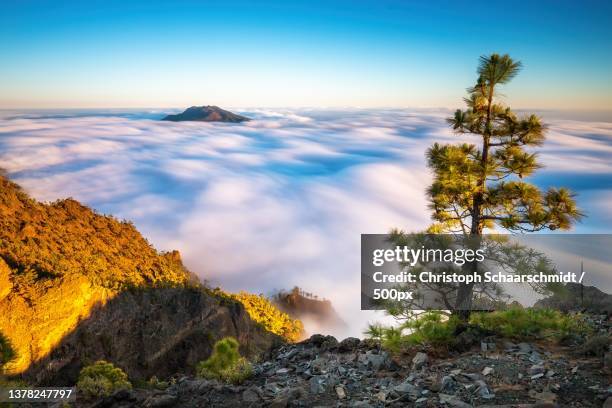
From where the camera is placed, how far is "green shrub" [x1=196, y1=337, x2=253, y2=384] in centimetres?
1117

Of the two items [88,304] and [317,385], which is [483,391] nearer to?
[317,385]

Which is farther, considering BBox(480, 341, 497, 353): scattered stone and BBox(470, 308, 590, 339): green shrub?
BBox(470, 308, 590, 339): green shrub

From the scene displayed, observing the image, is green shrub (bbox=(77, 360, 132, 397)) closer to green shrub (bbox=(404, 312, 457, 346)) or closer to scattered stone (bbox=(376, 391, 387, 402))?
scattered stone (bbox=(376, 391, 387, 402))

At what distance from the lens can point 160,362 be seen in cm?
2480

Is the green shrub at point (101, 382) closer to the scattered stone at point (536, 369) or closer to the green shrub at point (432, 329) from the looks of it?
the green shrub at point (432, 329)

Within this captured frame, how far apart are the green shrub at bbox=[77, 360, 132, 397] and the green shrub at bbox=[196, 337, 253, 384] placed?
2422 millimetres

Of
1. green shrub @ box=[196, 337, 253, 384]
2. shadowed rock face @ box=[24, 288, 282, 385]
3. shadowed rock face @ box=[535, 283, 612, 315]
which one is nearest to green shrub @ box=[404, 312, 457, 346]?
green shrub @ box=[196, 337, 253, 384]

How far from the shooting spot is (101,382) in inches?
379

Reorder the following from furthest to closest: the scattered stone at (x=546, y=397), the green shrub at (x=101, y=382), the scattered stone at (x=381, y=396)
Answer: the green shrub at (x=101, y=382)
the scattered stone at (x=381, y=396)
the scattered stone at (x=546, y=397)

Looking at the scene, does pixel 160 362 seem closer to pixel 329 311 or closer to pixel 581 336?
pixel 581 336

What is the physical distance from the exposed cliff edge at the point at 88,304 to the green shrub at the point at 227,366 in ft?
21.3

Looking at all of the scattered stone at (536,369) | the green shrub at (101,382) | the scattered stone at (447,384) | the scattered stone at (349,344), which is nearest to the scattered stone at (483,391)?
the scattered stone at (447,384)

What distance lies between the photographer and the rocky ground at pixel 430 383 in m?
7.91

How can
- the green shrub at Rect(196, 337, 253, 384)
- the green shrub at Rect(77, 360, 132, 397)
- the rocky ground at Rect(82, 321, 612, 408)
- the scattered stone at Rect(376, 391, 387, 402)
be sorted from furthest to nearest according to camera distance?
1. the green shrub at Rect(196, 337, 253, 384)
2. the green shrub at Rect(77, 360, 132, 397)
3. the scattered stone at Rect(376, 391, 387, 402)
4. the rocky ground at Rect(82, 321, 612, 408)
